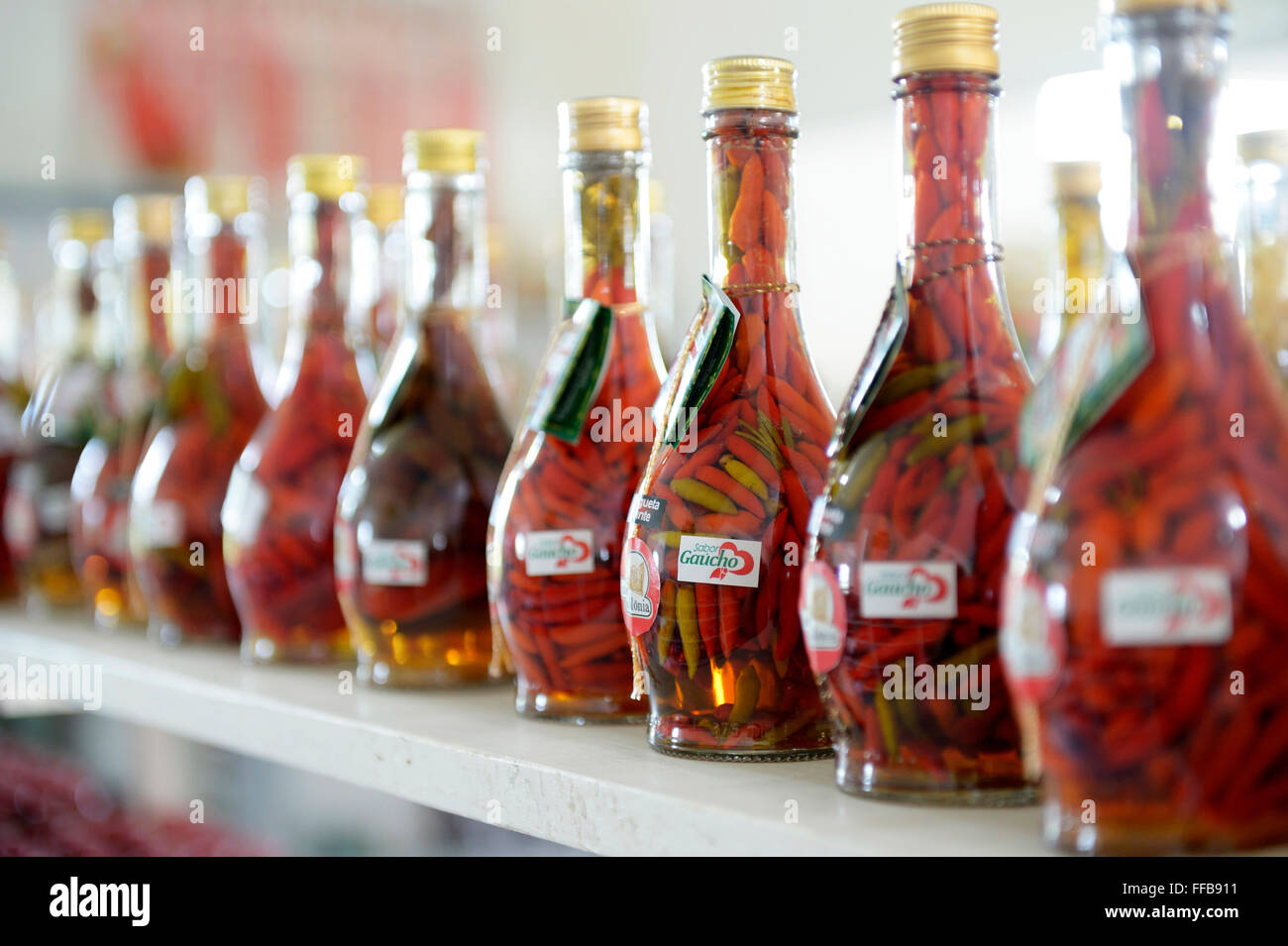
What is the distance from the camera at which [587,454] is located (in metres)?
0.86

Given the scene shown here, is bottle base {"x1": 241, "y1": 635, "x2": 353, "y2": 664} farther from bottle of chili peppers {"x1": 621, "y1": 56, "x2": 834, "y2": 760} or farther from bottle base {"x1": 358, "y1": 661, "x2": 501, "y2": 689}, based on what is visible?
bottle of chili peppers {"x1": 621, "y1": 56, "x2": 834, "y2": 760}

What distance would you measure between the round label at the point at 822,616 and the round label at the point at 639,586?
0.33 feet

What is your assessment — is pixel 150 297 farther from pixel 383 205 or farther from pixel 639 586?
pixel 639 586

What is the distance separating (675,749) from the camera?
2.45 ft

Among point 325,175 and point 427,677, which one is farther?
point 325,175

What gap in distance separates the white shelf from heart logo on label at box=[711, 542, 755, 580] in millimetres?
93

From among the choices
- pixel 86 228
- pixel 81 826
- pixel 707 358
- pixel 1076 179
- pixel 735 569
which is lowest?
pixel 81 826

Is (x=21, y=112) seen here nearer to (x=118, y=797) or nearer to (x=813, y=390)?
(x=118, y=797)

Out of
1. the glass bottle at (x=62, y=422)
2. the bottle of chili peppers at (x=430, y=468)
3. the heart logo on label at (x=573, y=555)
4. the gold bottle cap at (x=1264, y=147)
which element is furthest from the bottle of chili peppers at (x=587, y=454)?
the glass bottle at (x=62, y=422)

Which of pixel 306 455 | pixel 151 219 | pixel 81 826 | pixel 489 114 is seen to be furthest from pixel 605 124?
pixel 489 114

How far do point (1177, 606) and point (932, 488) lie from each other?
134mm

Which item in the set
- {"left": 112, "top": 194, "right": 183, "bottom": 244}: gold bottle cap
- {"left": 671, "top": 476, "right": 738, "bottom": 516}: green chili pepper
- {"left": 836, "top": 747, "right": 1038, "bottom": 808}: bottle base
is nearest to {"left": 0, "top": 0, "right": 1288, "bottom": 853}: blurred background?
{"left": 112, "top": 194, "right": 183, "bottom": 244}: gold bottle cap

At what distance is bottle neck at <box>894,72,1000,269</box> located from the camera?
64 cm
